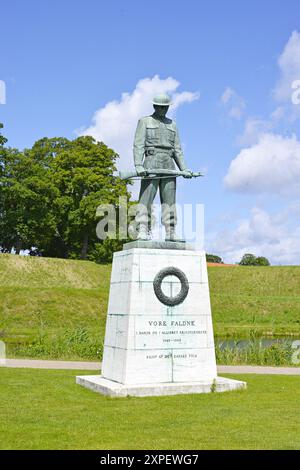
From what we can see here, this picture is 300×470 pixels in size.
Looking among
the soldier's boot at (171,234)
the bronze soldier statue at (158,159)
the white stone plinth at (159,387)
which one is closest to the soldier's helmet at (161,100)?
the bronze soldier statue at (158,159)

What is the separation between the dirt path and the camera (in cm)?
1480

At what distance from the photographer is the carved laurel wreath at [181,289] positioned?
36.4 ft

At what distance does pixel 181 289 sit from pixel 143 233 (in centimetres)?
138

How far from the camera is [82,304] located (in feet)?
108

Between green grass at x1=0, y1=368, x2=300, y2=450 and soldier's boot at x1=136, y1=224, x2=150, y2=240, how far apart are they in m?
3.17

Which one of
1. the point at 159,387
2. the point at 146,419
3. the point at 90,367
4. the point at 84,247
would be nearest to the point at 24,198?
the point at 84,247

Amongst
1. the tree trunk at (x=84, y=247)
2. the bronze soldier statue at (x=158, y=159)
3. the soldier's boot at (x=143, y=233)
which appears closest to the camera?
the soldier's boot at (x=143, y=233)

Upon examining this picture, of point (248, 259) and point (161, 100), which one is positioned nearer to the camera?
point (161, 100)

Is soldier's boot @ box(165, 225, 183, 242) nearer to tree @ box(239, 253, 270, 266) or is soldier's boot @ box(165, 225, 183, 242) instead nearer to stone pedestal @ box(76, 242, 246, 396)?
stone pedestal @ box(76, 242, 246, 396)

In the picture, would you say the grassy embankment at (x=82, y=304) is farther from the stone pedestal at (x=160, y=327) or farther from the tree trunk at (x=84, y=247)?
the stone pedestal at (x=160, y=327)

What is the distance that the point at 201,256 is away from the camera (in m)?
11.8

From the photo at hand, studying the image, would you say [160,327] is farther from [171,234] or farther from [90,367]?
[90,367]

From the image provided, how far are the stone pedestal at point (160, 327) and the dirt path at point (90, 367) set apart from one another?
361cm
